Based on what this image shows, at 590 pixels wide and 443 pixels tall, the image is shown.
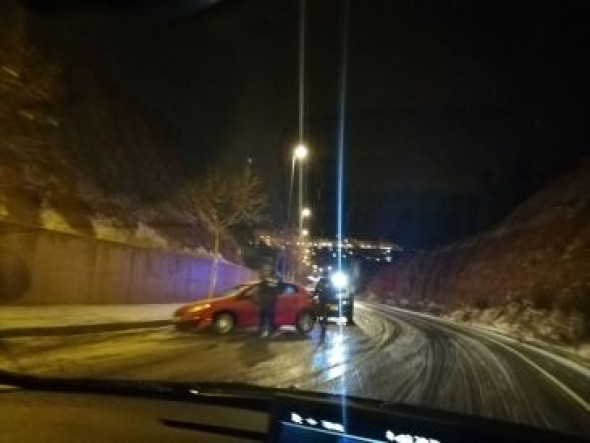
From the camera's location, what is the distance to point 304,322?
73.0 feet

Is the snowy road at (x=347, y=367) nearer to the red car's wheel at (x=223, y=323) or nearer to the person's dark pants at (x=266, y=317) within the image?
the red car's wheel at (x=223, y=323)

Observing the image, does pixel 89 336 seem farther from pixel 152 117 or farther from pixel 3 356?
pixel 152 117

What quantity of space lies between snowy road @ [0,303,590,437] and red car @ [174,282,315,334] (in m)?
0.55

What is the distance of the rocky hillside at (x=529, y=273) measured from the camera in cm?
3581

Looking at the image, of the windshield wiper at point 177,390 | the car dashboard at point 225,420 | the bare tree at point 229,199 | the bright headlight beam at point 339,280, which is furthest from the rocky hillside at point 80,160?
the car dashboard at point 225,420

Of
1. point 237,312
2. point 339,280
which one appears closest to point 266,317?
point 237,312

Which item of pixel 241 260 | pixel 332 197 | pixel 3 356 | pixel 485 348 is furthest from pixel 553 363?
pixel 332 197

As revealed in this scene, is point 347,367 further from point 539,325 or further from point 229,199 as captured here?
point 229,199

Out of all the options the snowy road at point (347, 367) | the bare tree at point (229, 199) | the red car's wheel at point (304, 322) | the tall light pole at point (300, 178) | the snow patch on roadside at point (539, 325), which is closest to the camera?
the snowy road at point (347, 367)

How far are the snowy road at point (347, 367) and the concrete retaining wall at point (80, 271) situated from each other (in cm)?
470

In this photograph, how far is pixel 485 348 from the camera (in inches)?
875

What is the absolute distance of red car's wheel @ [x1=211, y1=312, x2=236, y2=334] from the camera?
19.9 m

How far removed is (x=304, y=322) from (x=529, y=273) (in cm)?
3074

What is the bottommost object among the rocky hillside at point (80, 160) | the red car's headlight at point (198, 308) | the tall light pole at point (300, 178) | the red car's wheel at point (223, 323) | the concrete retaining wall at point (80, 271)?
the red car's wheel at point (223, 323)
